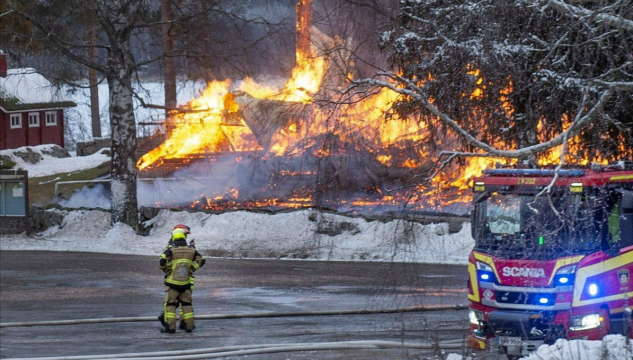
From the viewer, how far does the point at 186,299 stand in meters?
11.3

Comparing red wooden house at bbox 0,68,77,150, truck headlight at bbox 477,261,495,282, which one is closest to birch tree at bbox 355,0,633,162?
truck headlight at bbox 477,261,495,282

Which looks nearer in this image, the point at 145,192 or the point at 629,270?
Result: the point at 629,270

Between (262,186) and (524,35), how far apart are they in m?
18.6

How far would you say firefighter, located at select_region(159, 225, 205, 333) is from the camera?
36.6 feet

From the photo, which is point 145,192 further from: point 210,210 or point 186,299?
point 186,299

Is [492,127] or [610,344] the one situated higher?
[492,127]

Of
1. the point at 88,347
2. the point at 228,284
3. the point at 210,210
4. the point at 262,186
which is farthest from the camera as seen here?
the point at 262,186

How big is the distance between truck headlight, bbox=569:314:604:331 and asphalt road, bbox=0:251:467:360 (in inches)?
62.8

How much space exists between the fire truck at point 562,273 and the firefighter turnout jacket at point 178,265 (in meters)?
4.27

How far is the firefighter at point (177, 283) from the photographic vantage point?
11164mm

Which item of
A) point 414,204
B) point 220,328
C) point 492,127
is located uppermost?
point 492,127

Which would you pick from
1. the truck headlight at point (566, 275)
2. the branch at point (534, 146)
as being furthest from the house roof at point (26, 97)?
the truck headlight at point (566, 275)

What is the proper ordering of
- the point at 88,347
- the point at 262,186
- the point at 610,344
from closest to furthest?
the point at 610,344
the point at 88,347
the point at 262,186

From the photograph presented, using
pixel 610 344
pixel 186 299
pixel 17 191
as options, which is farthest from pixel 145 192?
pixel 610 344
